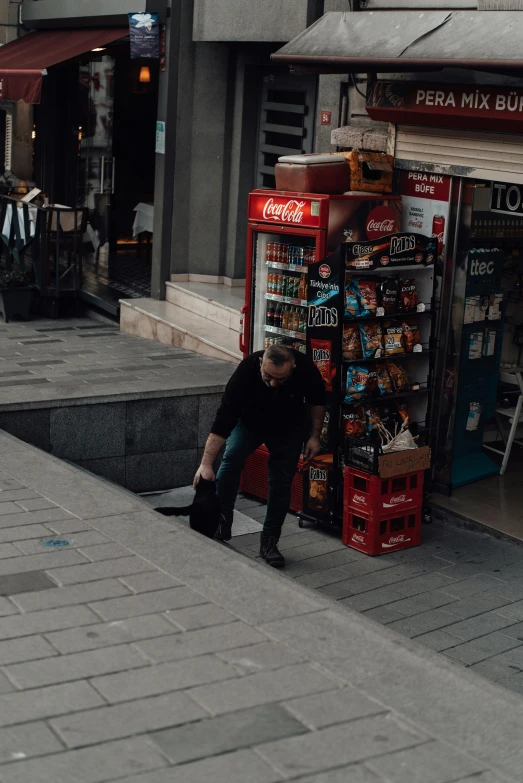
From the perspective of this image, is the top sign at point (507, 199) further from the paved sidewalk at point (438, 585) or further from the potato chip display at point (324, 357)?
the paved sidewalk at point (438, 585)

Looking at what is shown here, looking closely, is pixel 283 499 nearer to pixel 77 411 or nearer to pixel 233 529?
pixel 233 529

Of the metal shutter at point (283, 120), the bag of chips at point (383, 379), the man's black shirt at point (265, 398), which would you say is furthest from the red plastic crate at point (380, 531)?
the metal shutter at point (283, 120)

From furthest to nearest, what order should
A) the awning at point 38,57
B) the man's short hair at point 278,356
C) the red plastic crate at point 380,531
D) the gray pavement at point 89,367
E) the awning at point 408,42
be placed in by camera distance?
the awning at point 38,57
the gray pavement at point 89,367
the red plastic crate at point 380,531
the awning at point 408,42
the man's short hair at point 278,356

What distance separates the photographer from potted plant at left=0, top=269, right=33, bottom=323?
13016 millimetres

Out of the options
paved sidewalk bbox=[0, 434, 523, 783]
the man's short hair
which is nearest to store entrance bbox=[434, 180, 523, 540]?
the man's short hair

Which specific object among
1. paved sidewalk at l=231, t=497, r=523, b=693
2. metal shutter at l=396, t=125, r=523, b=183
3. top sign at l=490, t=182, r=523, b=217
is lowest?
paved sidewalk at l=231, t=497, r=523, b=693

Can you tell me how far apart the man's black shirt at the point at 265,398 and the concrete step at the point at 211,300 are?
3.87 m

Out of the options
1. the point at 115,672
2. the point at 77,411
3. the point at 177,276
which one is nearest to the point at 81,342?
the point at 177,276

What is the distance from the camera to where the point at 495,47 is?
7379mm

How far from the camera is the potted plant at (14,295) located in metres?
13.0

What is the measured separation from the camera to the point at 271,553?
768 centimetres

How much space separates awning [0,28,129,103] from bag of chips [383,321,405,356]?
6.25 meters

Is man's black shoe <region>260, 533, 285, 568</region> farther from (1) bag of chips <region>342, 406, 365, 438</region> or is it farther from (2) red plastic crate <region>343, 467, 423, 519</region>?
(1) bag of chips <region>342, 406, 365, 438</region>

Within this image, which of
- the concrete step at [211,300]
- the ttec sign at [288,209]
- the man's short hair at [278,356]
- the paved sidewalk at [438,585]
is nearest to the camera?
the paved sidewalk at [438,585]
